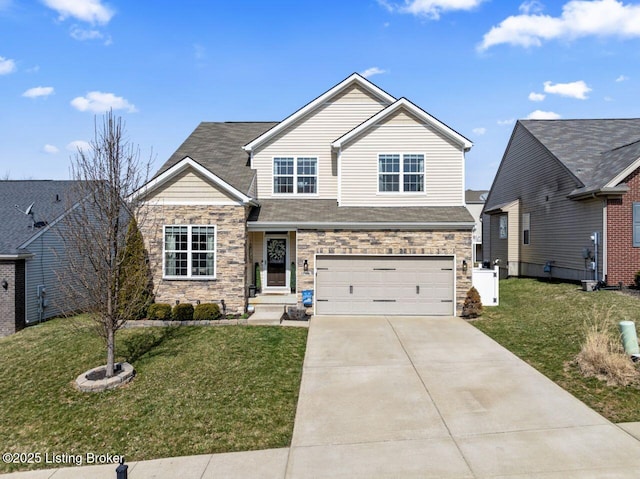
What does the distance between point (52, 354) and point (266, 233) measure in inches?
322

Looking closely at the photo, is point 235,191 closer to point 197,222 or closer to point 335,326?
point 197,222

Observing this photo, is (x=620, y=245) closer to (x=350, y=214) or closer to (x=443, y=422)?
(x=350, y=214)

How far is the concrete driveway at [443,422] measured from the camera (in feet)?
17.9

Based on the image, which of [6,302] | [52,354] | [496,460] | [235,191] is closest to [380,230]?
[235,191]

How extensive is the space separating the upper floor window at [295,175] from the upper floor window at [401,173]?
2832mm

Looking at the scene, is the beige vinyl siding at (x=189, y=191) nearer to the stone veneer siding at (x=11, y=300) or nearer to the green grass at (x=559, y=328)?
the stone veneer siding at (x=11, y=300)

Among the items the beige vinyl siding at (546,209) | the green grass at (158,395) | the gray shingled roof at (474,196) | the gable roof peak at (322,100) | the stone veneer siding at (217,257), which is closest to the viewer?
the green grass at (158,395)

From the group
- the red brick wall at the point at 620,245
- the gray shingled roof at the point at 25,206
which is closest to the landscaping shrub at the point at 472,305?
the red brick wall at the point at 620,245

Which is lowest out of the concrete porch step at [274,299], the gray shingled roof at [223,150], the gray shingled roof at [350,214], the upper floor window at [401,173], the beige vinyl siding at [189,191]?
the concrete porch step at [274,299]

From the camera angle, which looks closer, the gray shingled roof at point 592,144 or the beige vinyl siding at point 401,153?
the beige vinyl siding at point 401,153

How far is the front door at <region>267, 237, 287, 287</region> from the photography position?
16362mm

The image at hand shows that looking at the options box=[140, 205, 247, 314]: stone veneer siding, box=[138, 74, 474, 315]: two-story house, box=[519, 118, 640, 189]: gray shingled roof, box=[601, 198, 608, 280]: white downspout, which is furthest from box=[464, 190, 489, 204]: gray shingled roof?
box=[140, 205, 247, 314]: stone veneer siding

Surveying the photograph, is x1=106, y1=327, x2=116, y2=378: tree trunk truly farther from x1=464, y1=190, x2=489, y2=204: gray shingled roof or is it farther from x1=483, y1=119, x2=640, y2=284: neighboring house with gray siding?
x1=464, y1=190, x2=489, y2=204: gray shingled roof

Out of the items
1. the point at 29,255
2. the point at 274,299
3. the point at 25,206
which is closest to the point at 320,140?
the point at 274,299
